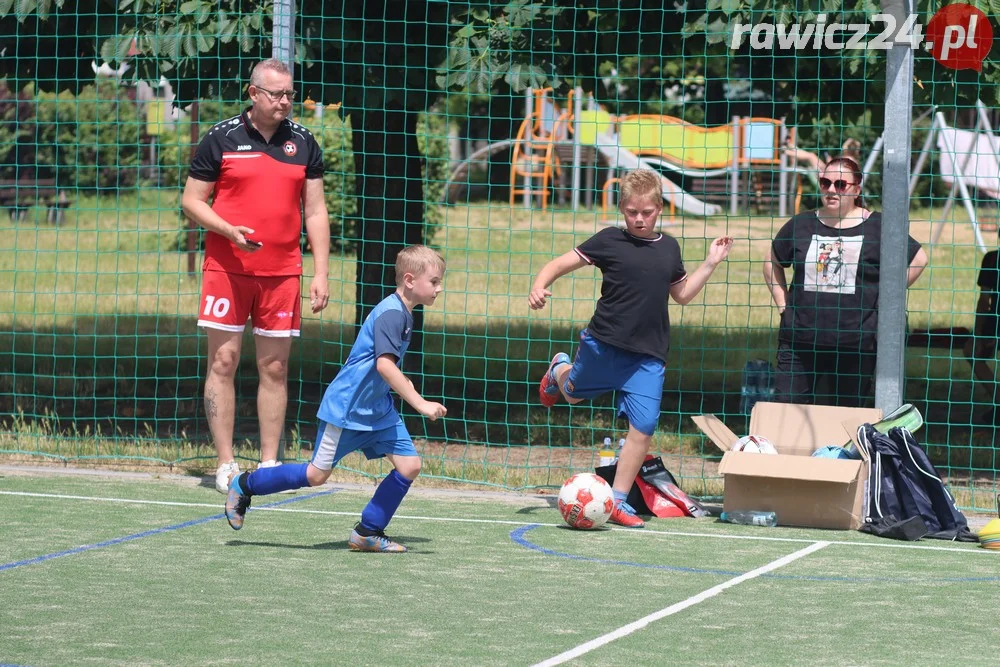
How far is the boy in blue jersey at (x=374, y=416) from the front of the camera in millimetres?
6188

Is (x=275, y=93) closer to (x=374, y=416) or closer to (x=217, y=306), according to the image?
(x=217, y=306)

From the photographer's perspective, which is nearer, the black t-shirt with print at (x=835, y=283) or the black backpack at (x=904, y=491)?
the black backpack at (x=904, y=491)

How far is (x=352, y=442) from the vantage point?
6367 mm

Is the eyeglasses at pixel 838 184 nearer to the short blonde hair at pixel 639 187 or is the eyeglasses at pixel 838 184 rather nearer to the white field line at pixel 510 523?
the short blonde hair at pixel 639 187

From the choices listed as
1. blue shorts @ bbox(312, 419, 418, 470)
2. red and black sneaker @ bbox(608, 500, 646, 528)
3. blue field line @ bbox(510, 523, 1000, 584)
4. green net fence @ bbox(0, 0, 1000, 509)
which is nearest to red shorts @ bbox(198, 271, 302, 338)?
green net fence @ bbox(0, 0, 1000, 509)

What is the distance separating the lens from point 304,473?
636cm

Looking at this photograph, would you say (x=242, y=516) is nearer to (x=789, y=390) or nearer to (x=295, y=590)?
(x=295, y=590)

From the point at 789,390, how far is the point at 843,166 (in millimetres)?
1269

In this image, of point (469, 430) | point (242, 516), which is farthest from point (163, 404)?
point (242, 516)

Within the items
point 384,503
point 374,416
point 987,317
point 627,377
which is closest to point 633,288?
point 627,377

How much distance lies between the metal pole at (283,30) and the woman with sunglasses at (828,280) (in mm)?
3024

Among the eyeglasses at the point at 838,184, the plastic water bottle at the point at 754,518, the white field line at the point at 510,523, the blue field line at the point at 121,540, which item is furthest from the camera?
the eyeglasses at the point at 838,184

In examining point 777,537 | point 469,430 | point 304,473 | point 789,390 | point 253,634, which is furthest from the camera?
point 469,430

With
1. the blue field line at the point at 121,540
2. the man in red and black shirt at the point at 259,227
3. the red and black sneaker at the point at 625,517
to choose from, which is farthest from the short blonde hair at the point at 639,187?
the blue field line at the point at 121,540
